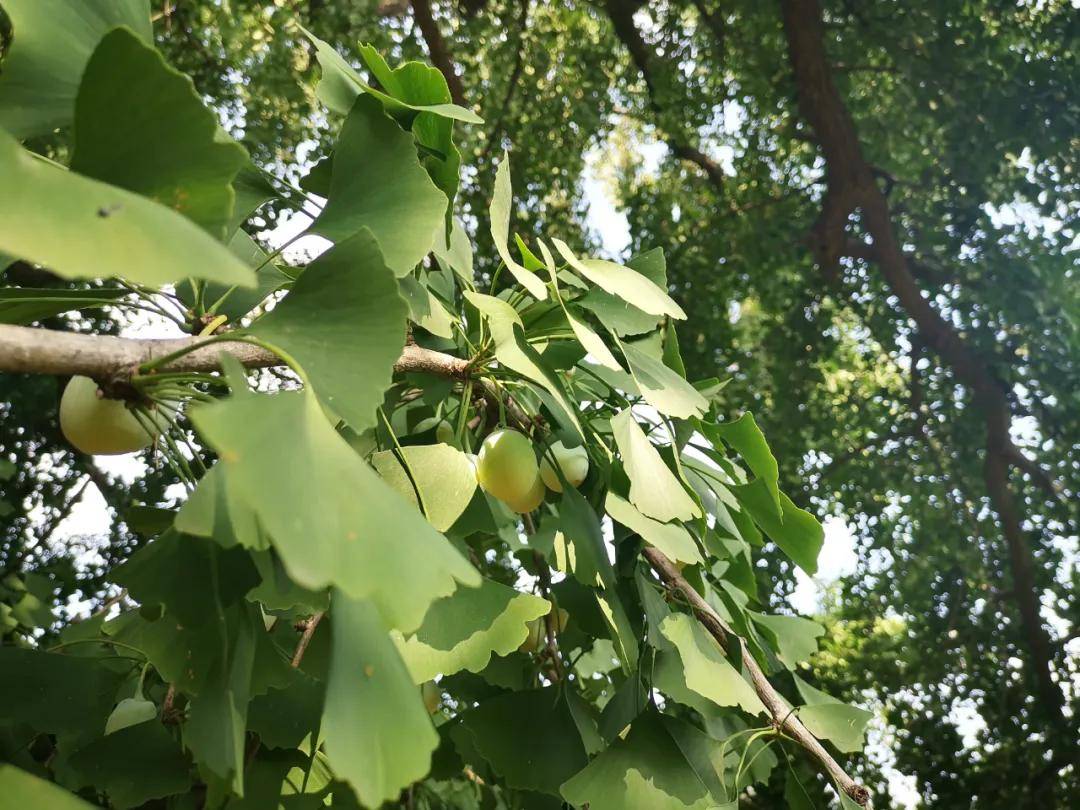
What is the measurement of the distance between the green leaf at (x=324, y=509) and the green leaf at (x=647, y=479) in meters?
0.23

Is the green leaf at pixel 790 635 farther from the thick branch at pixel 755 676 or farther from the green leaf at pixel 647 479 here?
the green leaf at pixel 647 479

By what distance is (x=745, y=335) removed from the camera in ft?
7.60

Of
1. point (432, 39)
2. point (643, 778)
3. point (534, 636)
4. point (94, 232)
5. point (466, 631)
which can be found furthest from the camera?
point (432, 39)

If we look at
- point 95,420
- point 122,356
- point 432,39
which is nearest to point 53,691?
point 95,420

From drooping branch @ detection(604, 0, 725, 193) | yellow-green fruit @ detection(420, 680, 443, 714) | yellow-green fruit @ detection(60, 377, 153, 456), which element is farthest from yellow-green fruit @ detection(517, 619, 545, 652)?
drooping branch @ detection(604, 0, 725, 193)

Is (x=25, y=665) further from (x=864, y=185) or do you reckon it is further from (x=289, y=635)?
(x=864, y=185)

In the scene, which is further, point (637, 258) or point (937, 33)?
point (937, 33)

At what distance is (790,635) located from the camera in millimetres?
874

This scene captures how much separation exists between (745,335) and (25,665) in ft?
6.38

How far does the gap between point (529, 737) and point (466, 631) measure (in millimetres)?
201

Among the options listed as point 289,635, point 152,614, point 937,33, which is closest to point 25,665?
point 152,614

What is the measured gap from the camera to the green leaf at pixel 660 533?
1.97 ft

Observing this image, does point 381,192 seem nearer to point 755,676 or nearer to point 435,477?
point 435,477

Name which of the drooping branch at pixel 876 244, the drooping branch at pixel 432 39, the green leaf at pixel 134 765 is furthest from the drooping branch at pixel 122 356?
the drooping branch at pixel 876 244
